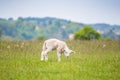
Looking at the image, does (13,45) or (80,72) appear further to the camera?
(13,45)

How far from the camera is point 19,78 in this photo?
1574cm

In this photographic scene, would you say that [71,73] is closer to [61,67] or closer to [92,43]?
[61,67]

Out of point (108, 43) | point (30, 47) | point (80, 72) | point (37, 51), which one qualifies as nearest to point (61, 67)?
point (80, 72)

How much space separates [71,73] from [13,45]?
14.9m

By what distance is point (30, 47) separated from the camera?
100ft

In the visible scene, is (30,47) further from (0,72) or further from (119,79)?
(119,79)

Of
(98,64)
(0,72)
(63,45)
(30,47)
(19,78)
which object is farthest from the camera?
(30,47)

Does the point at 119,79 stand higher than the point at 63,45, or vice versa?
the point at 63,45

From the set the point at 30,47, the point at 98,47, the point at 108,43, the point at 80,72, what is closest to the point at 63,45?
the point at 80,72

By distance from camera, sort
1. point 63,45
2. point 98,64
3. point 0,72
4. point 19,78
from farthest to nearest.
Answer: point 63,45 < point 98,64 < point 0,72 < point 19,78

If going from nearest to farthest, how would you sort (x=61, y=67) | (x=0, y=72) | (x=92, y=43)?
1. (x=0, y=72)
2. (x=61, y=67)
3. (x=92, y=43)

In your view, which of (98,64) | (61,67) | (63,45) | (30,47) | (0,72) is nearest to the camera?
(0,72)

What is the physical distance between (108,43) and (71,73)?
727 inches

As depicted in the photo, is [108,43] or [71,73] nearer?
[71,73]
